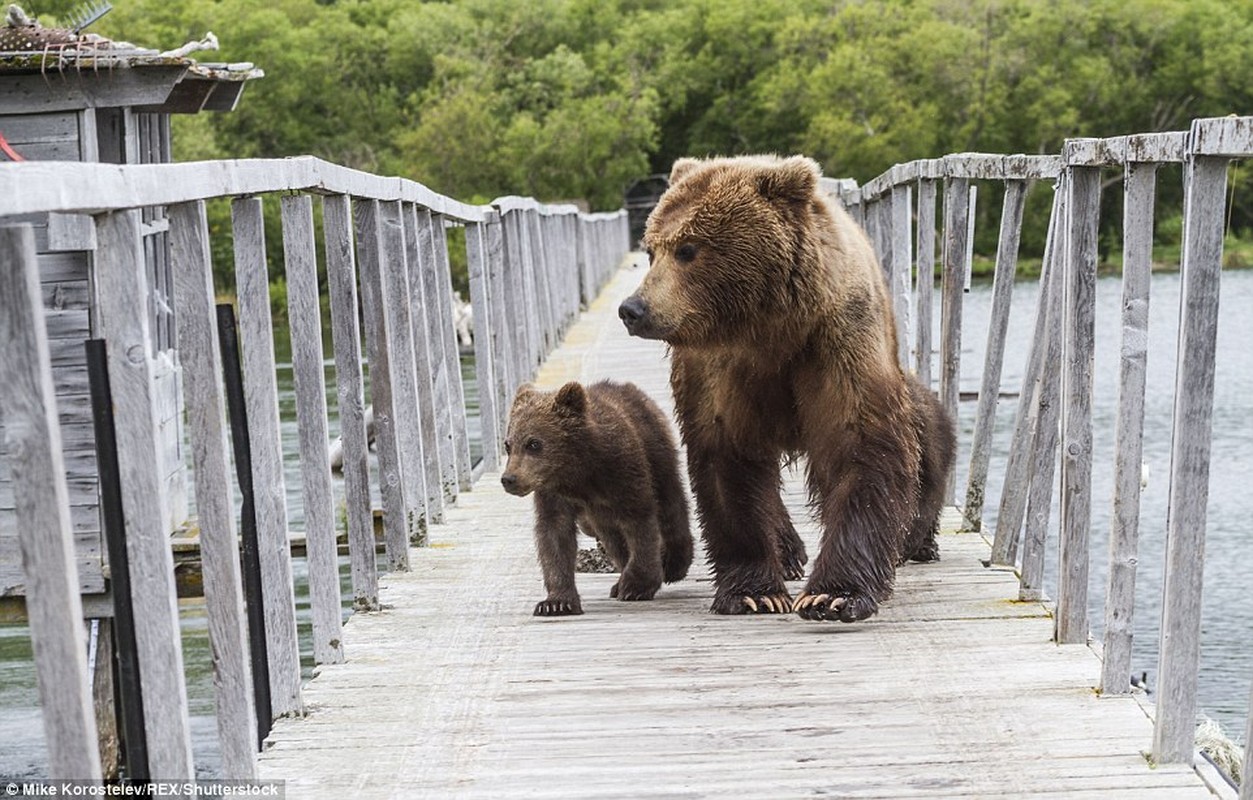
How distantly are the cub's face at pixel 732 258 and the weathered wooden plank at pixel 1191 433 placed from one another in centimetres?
165

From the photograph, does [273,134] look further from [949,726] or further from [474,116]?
[949,726]

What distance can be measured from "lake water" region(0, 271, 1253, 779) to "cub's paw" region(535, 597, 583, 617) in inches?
78.8

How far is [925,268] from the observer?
7.83m

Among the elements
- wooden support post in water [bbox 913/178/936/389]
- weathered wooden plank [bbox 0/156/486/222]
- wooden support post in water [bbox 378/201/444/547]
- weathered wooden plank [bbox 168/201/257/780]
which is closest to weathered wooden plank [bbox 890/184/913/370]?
wooden support post in water [bbox 913/178/936/389]

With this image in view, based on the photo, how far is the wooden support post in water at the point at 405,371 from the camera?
6895 mm

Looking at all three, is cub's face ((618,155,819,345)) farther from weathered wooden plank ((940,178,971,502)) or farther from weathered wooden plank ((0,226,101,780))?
weathered wooden plank ((0,226,101,780))

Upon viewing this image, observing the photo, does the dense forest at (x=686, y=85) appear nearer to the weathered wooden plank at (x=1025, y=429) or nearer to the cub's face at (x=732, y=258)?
the weathered wooden plank at (x=1025, y=429)

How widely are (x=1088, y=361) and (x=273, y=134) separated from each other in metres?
68.9

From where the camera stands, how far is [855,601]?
522 cm

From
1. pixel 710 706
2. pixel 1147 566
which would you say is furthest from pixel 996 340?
pixel 1147 566

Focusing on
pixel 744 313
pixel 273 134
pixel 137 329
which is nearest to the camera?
pixel 137 329

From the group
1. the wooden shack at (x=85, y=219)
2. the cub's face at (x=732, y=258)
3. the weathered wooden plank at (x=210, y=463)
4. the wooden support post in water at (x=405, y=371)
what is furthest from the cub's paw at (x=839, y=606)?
the wooden shack at (x=85, y=219)

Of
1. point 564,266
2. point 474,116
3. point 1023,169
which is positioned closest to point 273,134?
point 474,116

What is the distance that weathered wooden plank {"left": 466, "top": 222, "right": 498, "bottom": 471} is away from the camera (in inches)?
382
